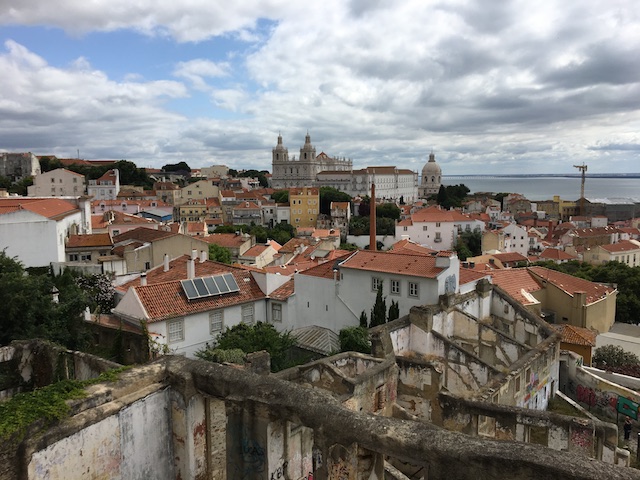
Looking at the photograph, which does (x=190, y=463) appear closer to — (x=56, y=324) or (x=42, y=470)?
(x=42, y=470)

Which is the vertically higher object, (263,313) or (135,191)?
(135,191)

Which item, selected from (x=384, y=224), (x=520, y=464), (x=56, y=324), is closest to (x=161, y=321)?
(x=56, y=324)

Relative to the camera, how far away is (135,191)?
333 feet

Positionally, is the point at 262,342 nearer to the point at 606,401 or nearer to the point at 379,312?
the point at 379,312

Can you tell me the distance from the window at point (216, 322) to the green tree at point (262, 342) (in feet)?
2.73

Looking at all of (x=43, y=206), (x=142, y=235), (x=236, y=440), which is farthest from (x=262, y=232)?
(x=236, y=440)

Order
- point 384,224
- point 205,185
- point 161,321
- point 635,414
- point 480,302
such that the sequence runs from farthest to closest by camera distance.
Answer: point 205,185
point 384,224
point 480,302
point 161,321
point 635,414

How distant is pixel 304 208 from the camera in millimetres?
105375

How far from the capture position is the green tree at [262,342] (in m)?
20.4

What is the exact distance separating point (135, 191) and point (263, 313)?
84651 mm

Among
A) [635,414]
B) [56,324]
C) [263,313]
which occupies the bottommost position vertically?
[635,414]

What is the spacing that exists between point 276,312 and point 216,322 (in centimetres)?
360

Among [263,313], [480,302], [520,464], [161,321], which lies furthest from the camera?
[263,313]

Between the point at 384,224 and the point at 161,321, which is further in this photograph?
the point at 384,224
